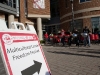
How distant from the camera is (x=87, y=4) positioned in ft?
73.8

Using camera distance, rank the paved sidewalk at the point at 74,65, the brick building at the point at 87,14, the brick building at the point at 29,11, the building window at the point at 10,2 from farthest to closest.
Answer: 1. the brick building at the point at 29,11
2. the brick building at the point at 87,14
3. the building window at the point at 10,2
4. the paved sidewalk at the point at 74,65

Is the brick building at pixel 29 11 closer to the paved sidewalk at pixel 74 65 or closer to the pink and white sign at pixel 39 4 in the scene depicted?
the pink and white sign at pixel 39 4

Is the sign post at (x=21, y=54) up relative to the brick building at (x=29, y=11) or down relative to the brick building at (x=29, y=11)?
down

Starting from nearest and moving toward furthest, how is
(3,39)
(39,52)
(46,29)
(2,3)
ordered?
(3,39)
(39,52)
(2,3)
(46,29)

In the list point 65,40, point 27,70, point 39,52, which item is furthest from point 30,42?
point 65,40

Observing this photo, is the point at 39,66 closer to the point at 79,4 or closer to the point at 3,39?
the point at 3,39

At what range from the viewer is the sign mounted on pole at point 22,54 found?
1853mm

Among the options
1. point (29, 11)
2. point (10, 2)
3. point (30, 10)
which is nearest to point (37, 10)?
point (30, 10)

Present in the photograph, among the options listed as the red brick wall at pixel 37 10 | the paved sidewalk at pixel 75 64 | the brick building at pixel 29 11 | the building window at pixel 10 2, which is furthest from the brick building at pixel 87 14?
the paved sidewalk at pixel 75 64

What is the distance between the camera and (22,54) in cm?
215

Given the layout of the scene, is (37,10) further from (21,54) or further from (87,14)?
(21,54)

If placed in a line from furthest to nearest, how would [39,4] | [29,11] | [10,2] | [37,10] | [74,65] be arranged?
[39,4] → [37,10] → [29,11] → [10,2] → [74,65]

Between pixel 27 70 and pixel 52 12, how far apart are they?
3270cm

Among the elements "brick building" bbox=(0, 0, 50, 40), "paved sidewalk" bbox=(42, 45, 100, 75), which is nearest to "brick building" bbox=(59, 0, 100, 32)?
"brick building" bbox=(0, 0, 50, 40)
